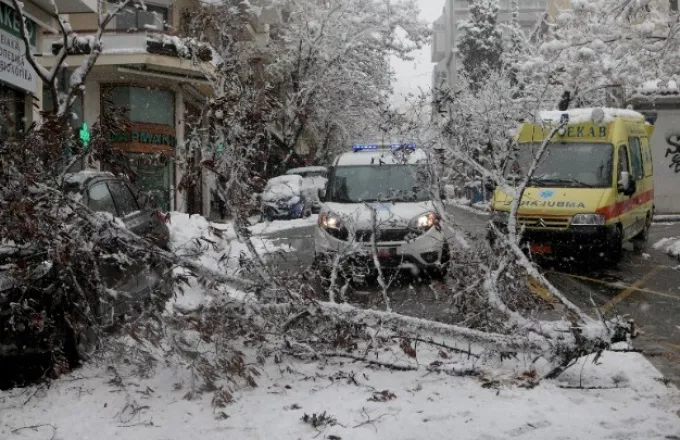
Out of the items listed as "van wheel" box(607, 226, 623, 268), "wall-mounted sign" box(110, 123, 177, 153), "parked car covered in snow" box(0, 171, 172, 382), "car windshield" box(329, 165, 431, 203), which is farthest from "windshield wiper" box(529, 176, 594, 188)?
"wall-mounted sign" box(110, 123, 177, 153)

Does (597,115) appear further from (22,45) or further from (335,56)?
(335,56)

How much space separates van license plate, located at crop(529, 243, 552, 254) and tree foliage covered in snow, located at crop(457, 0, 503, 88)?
41686 mm

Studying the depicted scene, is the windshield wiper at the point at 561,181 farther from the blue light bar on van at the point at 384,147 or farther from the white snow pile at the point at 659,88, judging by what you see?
the white snow pile at the point at 659,88

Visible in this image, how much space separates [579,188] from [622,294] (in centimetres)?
221

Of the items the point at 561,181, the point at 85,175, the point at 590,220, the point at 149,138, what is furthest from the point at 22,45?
the point at 590,220

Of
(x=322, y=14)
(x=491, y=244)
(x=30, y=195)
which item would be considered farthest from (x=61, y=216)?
(x=322, y=14)

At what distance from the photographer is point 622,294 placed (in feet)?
30.6

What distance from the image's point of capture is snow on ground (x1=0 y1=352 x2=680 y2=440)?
4406 mm

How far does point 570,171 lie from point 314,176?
47.6ft

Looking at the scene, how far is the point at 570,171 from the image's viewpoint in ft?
37.0

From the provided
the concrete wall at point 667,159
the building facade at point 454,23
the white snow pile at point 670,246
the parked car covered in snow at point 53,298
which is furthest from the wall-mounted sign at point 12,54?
the building facade at point 454,23

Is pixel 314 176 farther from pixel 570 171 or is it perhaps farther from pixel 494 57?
pixel 494 57

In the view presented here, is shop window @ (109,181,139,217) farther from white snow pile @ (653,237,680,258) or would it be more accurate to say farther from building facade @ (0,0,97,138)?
white snow pile @ (653,237,680,258)

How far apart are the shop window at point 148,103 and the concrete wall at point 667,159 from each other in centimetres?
1505
